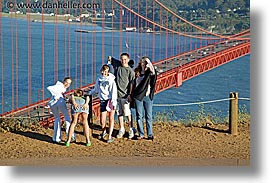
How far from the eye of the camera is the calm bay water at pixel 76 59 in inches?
340

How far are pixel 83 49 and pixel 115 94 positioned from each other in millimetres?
1424

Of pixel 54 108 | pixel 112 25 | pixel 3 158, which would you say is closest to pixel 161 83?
pixel 112 25

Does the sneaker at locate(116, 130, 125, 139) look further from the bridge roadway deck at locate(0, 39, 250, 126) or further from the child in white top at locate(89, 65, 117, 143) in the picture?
the bridge roadway deck at locate(0, 39, 250, 126)

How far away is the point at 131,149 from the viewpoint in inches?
305

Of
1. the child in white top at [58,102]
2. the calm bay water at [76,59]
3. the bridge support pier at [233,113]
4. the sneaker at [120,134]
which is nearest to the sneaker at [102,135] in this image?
the sneaker at [120,134]

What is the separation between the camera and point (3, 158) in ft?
24.7

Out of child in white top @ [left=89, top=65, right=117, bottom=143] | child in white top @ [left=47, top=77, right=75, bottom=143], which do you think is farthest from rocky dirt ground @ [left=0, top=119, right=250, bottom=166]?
child in white top @ [left=89, top=65, right=117, bottom=143]

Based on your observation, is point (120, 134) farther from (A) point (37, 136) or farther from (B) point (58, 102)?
(A) point (37, 136)

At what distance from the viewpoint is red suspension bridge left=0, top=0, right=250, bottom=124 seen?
859 centimetres

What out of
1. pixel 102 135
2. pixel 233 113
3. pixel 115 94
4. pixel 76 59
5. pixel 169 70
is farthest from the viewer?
pixel 76 59

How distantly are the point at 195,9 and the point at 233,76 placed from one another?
3.43 feet

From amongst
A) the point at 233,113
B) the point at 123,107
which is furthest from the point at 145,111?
the point at 233,113

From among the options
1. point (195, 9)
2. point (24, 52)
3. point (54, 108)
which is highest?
point (195, 9)
